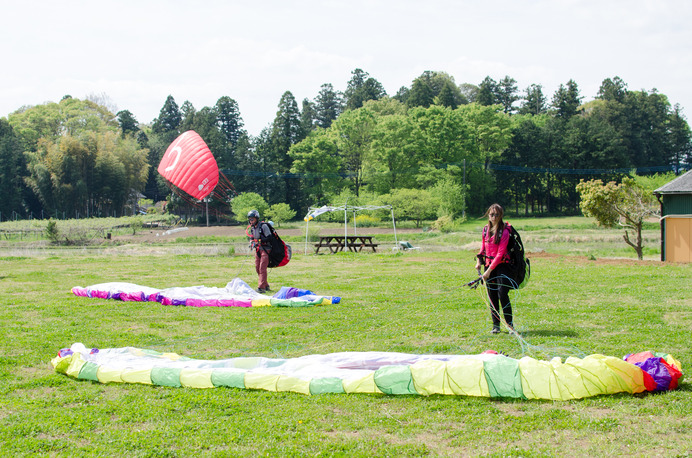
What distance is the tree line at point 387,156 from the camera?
6238 cm

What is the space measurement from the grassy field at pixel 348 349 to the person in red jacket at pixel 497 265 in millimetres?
327

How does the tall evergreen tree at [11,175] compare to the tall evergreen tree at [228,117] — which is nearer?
the tall evergreen tree at [11,175]

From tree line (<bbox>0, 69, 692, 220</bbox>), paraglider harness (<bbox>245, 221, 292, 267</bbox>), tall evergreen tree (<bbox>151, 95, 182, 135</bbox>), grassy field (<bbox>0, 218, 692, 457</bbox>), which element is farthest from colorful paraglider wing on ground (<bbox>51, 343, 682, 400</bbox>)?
tall evergreen tree (<bbox>151, 95, 182, 135</bbox>)

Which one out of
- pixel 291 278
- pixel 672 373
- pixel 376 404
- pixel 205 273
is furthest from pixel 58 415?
pixel 205 273

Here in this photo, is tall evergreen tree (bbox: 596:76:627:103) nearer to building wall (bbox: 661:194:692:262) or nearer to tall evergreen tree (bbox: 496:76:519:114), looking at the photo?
tall evergreen tree (bbox: 496:76:519:114)

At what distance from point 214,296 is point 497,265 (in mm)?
5412

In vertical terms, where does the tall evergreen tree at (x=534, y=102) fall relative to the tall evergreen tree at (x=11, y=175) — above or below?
above

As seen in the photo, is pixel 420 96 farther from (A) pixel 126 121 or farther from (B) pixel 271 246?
(B) pixel 271 246

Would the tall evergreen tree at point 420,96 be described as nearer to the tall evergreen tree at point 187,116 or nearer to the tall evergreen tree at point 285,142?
the tall evergreen tree at point 285,142

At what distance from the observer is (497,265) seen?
710cm

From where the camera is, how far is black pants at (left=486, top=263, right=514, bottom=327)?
7055 millimetres

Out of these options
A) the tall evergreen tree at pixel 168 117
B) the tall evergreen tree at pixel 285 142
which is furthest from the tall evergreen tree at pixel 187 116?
the tall evergreen tree at pixel 285 142

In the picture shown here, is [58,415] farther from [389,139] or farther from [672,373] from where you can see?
[389,139]

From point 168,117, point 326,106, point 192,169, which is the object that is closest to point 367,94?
point 326,106
